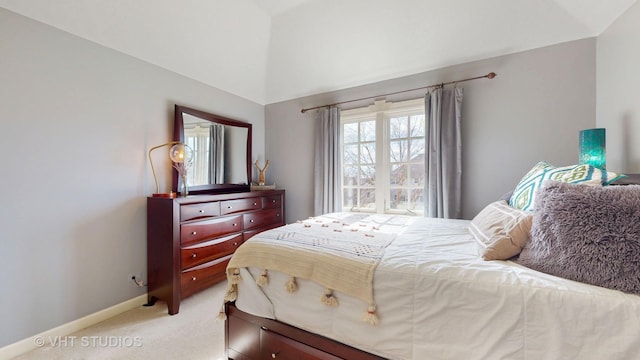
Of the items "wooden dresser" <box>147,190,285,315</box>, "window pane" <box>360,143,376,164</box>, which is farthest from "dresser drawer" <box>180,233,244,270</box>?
"window pane" <box>360,143,376,164</box>

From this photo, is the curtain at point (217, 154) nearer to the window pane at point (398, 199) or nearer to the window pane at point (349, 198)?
the window pane at point (349, 198)

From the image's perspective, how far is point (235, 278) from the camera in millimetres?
1429

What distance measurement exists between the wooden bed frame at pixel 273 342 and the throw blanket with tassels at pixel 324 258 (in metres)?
0.18

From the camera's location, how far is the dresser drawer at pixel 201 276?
220cm

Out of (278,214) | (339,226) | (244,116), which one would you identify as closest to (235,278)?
(339,226)

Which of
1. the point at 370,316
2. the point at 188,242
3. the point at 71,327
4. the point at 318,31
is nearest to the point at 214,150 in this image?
the point at 188,242

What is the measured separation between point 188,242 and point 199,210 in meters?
0.30

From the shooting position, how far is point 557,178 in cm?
135

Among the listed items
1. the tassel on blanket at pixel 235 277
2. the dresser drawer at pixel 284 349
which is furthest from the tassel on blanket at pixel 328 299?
the tassel on blanket at pixel 235 277

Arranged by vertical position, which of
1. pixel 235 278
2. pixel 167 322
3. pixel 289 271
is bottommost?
pixel 167 322

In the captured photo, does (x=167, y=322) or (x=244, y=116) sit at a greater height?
(x=244, y=116)

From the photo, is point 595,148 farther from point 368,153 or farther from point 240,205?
point 240,205

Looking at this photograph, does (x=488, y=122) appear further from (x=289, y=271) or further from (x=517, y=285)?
(x=289, y=271)

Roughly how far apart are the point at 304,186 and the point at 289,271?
2311 mm
